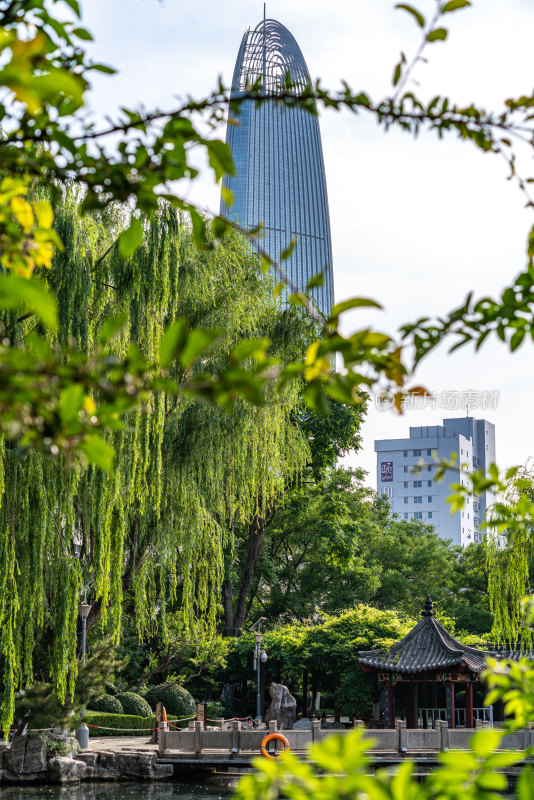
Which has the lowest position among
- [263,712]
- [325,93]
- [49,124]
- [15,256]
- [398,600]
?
[263,712]

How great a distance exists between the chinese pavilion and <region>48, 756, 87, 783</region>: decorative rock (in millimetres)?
8699

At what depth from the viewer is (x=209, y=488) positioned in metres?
11.4

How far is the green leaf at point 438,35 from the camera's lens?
5.61ft

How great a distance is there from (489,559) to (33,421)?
13.4 m

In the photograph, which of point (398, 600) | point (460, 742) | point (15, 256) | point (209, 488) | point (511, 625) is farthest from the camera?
point (398, 600)

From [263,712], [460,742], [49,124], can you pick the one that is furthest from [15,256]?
[263,712]

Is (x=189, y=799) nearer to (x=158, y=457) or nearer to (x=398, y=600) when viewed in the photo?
(x=158, y=457)

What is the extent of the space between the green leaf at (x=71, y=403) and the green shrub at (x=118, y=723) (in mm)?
21360

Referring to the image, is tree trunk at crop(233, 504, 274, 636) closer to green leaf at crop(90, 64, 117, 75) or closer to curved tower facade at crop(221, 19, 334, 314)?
green leaf at crop(90, 64, 117, 75)

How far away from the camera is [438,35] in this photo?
5.64 ft

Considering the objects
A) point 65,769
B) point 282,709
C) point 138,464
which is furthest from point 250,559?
point 138,464

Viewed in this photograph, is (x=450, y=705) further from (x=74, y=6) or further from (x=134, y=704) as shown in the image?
(x=74, y=6)

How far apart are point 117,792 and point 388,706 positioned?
843 cm

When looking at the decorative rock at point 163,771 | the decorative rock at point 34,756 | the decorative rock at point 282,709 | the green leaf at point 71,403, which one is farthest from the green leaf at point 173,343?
the decorative rock at point 282,709
